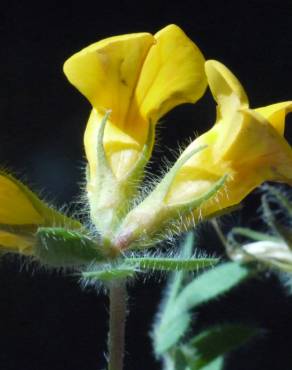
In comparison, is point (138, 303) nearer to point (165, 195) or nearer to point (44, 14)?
point (44, 14)

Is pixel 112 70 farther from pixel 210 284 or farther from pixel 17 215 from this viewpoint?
pixel 210 284

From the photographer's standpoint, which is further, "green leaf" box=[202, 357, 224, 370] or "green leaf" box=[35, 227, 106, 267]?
"green leaf" box=[202, 357, 224, 370]

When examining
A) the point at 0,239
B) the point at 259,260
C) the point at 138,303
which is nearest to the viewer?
the point at 0,239

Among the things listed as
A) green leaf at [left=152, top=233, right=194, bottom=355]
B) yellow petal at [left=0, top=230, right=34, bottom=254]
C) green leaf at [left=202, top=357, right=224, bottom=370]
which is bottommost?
green leaf at [left=202, top=357, right=224, bottom=370]

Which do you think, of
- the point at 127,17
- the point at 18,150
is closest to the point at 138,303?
the point at 18,150

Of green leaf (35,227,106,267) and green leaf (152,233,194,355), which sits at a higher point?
green leaf (35,227,106,267)

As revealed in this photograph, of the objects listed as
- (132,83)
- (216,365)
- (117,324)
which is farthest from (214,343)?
(132,83)

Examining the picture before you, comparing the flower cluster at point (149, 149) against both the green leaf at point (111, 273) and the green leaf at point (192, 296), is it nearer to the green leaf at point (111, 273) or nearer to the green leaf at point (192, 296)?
the green leaf at point (111, 273)

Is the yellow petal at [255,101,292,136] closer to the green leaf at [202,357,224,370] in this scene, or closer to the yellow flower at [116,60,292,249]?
the yellow flower at [116,60,292,249]

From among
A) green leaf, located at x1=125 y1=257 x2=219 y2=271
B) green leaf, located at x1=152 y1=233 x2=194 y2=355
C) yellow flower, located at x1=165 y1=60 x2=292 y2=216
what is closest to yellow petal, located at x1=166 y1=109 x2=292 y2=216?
yellow flower, located at x1=165 y1=60 x2=292 y2=216
